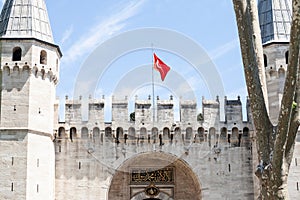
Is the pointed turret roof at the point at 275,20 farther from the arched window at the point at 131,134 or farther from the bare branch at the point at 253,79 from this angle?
the bare branch at the point at 253,79

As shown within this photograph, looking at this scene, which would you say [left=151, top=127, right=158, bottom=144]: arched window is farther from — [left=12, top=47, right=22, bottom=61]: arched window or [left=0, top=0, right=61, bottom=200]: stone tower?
[left=12, top=47, right=22, bottom=61]: arched window

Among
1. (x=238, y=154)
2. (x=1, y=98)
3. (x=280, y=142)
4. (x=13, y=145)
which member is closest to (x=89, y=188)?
(x=13, y=145)

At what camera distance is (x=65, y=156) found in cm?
1797

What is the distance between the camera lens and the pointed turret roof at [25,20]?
17625 mm

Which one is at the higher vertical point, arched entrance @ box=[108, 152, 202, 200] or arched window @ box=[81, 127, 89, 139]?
arched window @ box=[81, 127, 89, 139]

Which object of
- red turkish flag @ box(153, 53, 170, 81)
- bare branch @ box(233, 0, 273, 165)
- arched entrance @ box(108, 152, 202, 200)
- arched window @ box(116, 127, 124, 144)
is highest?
red turkish flag @ box(153, 53, 170, 81)

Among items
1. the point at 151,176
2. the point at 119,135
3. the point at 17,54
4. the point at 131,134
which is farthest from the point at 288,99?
the point at 151,176

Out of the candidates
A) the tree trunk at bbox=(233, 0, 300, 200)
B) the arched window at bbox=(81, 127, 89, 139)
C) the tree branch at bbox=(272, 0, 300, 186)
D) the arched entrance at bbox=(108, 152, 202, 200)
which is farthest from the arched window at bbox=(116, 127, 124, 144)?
the tree branch at bbox=(272, 0, 300, 186)

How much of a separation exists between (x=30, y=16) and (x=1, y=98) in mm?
3078

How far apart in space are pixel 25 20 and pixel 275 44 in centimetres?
853

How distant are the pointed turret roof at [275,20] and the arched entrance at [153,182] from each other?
5666mm

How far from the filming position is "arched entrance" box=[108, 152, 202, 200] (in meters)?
19.3

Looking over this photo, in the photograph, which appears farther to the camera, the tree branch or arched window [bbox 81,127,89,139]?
arched window [bbox 81,127,89,139]

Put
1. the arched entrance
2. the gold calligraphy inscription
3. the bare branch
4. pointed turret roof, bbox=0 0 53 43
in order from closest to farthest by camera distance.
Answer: the bare branch → pointed turret roof, bbox=0 0 53 43 → the arched entrance → the gold calligraphy inscription
